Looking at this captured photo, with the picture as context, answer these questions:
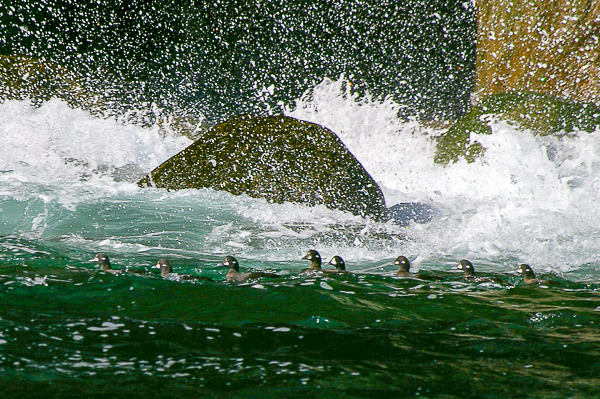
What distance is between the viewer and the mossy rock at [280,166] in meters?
7.51

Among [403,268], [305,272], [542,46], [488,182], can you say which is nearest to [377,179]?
[488,182]

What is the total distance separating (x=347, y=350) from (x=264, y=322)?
56cm

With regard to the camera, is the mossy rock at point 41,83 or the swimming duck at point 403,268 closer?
the swimming duck at point 403,268

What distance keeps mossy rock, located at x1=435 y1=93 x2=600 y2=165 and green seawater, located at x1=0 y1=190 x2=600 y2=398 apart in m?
4.19

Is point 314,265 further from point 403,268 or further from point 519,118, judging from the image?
point 519,118

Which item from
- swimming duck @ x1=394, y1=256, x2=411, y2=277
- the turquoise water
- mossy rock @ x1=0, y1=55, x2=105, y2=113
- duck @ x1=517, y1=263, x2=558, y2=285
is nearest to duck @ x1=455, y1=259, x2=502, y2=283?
the turquoise water

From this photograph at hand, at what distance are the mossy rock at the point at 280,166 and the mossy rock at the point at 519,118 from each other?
8.07 ft

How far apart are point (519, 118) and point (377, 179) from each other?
Answer: 7.78 feet

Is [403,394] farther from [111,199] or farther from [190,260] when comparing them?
[111,199]

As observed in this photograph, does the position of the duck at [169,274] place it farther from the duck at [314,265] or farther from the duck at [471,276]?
the duck at [471,276]

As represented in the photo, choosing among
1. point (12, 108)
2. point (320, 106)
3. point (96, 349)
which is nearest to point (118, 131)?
point (12, 108)

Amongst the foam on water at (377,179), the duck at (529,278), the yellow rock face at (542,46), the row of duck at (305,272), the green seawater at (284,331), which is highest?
the yellow rock face at (542,46)

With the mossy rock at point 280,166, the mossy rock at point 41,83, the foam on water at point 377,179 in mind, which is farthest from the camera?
the mossy rock at point 41,83

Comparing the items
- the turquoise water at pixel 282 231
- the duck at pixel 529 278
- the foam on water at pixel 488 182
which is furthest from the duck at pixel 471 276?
the foam on water at pixel 488 182
